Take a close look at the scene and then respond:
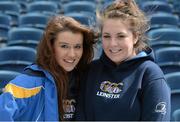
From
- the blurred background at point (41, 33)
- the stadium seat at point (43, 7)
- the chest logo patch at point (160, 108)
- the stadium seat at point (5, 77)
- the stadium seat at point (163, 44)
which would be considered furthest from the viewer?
the stadium seat at point (43, 7)

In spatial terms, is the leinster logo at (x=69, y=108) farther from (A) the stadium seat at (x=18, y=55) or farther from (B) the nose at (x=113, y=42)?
(A) the stadium seat at (x=18, y=55)

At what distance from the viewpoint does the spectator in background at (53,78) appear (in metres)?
2.36

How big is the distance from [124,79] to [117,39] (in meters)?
0.24

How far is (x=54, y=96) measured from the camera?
2408 millimetres

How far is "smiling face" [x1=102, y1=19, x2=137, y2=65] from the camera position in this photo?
2357 mm

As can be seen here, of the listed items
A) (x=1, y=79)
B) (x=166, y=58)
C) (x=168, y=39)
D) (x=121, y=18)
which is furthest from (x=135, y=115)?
(x=168, y=39)

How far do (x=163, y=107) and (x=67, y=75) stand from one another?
664mm

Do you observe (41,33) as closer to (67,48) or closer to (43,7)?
(43,7)

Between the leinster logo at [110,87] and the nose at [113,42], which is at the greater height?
the nose at [113,42]

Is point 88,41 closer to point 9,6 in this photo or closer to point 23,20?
point 23,20

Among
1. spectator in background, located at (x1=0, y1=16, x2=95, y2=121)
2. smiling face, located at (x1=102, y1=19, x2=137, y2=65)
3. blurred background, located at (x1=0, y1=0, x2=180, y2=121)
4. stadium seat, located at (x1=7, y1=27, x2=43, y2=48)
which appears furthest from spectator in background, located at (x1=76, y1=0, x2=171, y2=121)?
stadium seat, located at (x1=7, y1=27, x2=43, y2=48)

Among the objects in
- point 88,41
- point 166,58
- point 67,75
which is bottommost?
point 166,58

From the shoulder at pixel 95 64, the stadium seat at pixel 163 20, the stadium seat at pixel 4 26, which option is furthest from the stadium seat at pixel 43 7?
the shoulder at pixel 95 64

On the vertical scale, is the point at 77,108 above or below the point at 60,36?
below
